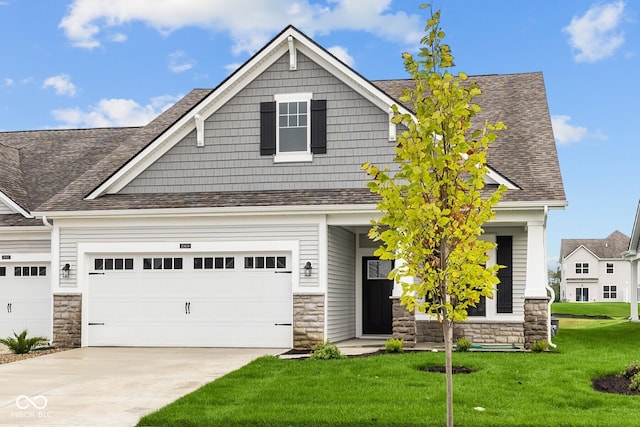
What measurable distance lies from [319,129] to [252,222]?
2.75m

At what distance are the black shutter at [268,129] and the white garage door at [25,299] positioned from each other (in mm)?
7063

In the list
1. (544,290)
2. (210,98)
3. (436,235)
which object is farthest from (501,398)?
(210,98)

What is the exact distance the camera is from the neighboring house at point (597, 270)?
7544 centimetres

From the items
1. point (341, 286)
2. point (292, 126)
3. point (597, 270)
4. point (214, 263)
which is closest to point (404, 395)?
point (214, 263)

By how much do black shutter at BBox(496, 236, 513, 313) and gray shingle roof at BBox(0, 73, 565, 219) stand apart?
177cm

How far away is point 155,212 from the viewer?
18.9 meters

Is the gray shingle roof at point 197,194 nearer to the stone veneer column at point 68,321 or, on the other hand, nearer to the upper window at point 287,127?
the upper window at point 287,127

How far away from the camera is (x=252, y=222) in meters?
18.8

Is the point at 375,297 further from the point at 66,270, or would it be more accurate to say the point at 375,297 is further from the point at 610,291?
the point at 610,291

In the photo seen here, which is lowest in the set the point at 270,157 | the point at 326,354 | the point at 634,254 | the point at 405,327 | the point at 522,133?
the point at 326,354

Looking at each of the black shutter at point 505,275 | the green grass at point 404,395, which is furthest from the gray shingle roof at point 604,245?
the green grass at point 404,395

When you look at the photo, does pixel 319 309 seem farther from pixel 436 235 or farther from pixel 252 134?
Result: pixel 436 235

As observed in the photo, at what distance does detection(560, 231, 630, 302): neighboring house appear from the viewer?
247 feet

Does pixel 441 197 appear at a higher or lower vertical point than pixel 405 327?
higher
